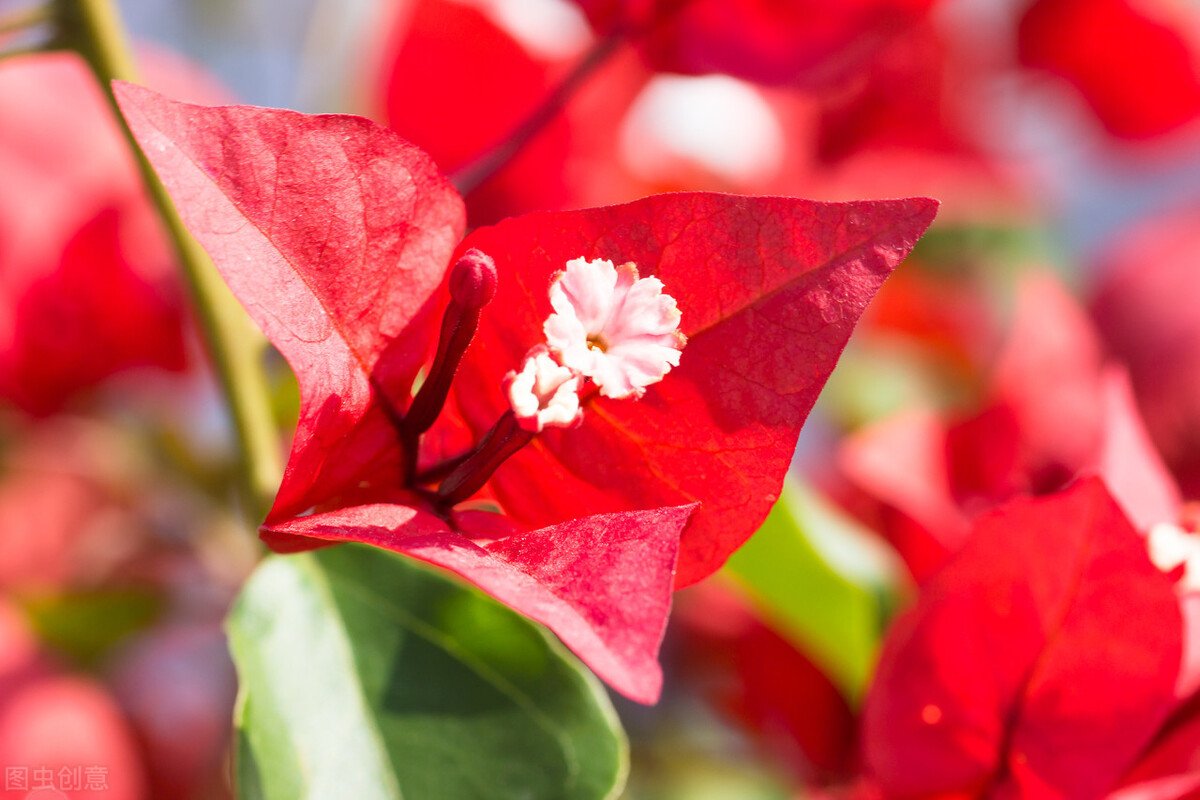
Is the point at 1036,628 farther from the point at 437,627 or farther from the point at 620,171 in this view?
the point at 620,171

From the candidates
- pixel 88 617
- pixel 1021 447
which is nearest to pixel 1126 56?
pixel 1021 447

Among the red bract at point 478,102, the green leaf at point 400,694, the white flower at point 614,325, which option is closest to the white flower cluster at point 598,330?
the white flower at point 614,325

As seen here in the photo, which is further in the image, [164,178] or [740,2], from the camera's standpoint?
[740,2]

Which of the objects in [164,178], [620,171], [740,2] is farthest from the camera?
[620,171]

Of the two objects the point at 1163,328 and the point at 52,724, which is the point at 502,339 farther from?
the point at 1163,328

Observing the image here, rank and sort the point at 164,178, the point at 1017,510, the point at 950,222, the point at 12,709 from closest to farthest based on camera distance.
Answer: the point at 164,178 < the point at 1017,510 < the point at 12,709 < the point at 950,222

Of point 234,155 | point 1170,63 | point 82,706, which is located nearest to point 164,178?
point 234,155

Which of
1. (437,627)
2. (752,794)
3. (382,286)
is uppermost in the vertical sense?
(382,286)
